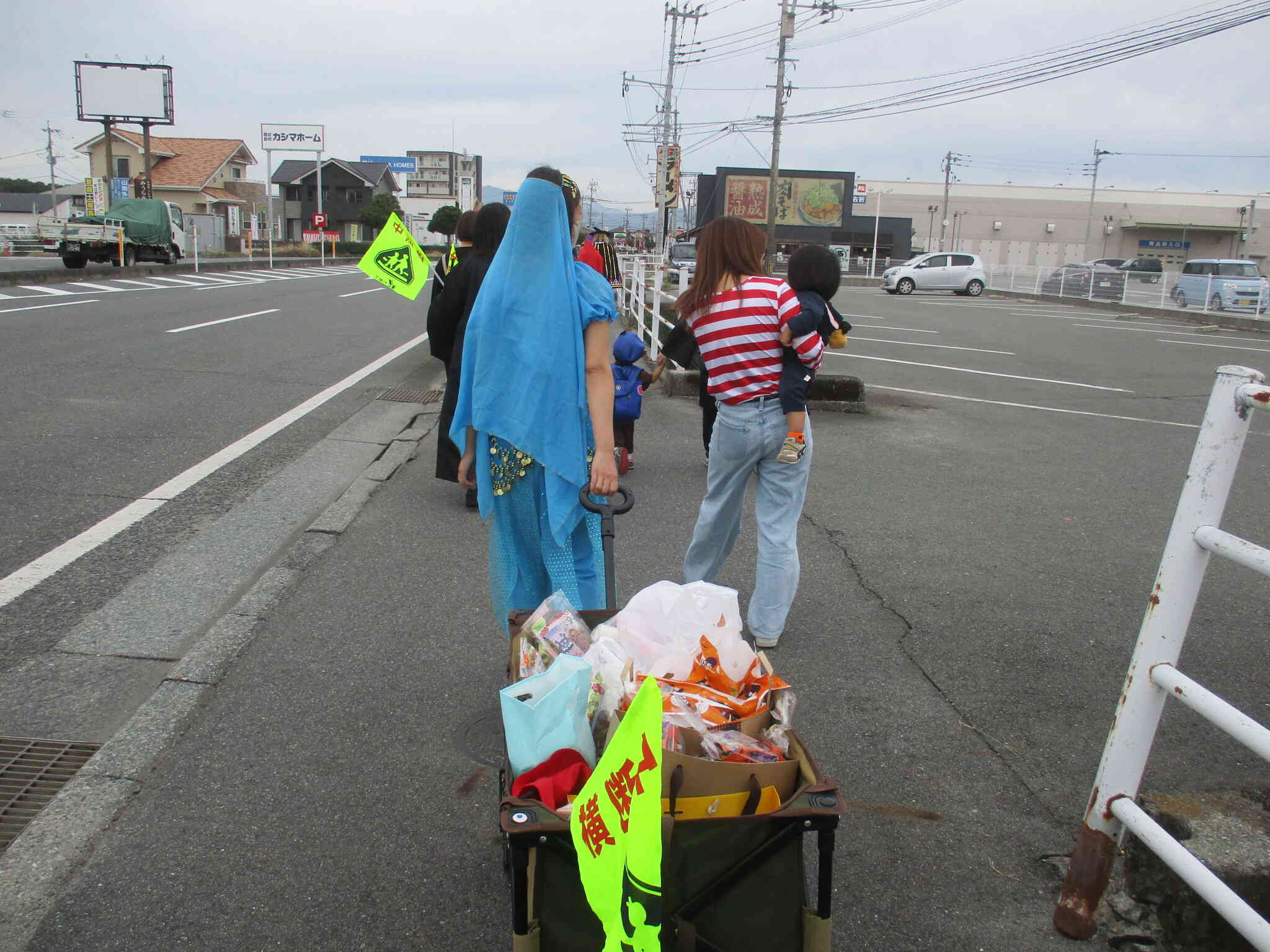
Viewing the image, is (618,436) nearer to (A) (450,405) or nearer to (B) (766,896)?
(A) (450,405)

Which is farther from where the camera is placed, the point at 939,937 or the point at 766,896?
the point at 939,937

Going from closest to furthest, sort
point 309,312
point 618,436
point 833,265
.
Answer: point 833,265
point 618,436
point 309,312

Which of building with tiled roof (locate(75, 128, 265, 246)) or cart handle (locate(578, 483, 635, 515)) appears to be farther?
building with tiled roof (locate(75, 128, 265, 246))

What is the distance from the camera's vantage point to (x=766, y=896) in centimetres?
186

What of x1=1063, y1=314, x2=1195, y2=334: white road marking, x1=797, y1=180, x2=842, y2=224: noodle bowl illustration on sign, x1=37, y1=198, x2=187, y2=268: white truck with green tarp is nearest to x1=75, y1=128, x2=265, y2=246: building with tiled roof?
x1=37, y1=198, x2=187, y2=268: white truck with green tarp

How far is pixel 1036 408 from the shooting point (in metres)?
10.7

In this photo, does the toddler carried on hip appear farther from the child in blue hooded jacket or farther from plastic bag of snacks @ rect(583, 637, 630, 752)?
plastic bag of snacks @ rect(583, 637, 630, 752)

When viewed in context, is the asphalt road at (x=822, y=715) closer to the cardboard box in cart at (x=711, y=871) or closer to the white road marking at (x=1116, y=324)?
the cardboard box in cart at (x=711, y=871)

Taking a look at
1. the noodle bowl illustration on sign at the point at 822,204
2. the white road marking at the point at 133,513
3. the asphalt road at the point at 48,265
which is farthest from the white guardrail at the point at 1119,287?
the asphalt road at the point at 48,265

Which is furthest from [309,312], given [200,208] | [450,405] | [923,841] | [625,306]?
[200,208]

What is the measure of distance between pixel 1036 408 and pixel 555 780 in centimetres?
993

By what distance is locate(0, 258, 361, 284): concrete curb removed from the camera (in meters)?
21.0

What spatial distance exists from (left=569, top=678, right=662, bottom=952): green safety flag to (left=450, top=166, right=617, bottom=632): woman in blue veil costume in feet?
4.32

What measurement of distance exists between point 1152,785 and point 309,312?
17051mm
